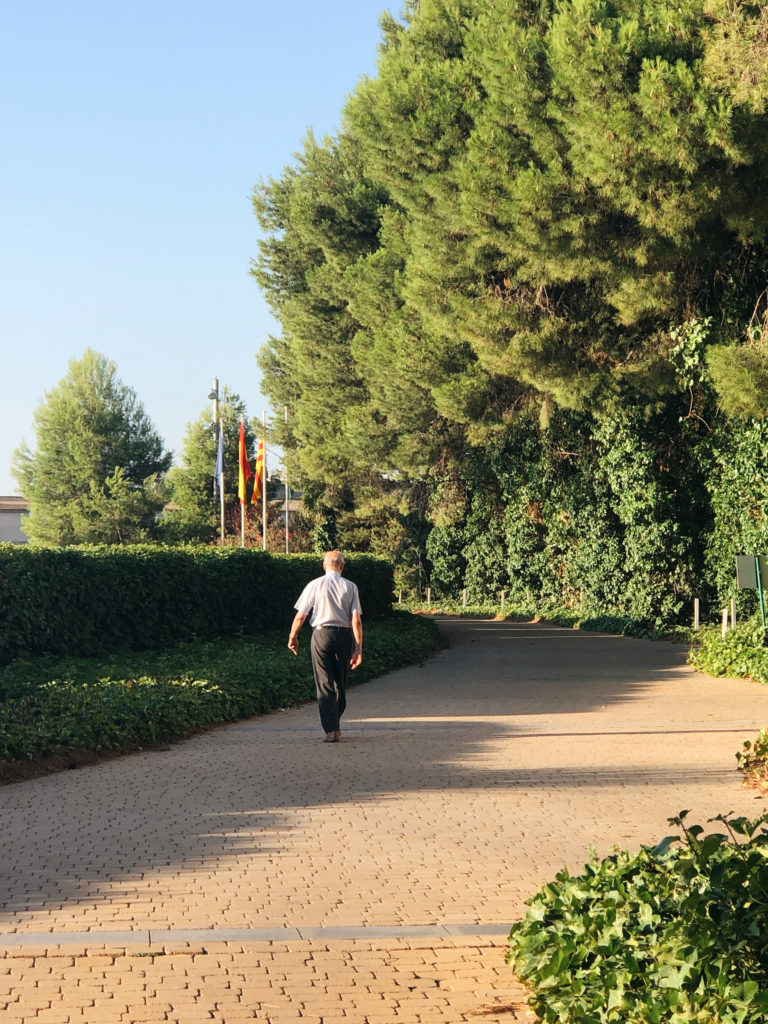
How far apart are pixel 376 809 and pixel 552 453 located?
27.4m

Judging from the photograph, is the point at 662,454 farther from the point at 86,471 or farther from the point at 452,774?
the point at 86,471

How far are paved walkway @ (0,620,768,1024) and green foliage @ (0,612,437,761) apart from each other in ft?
1.43

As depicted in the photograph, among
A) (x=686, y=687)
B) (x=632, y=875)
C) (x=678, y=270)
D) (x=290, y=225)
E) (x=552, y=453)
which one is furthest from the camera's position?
(x=290, y=225)

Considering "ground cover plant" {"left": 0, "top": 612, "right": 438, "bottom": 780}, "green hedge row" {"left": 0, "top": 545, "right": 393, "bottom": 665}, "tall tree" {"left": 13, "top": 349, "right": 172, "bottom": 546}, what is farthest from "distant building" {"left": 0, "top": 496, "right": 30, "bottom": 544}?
"ground cover plant" {"left": 0, "top": 612, "right": 438, "bottom": 780}

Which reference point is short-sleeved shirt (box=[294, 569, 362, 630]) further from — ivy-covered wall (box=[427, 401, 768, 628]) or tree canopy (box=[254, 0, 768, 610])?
ivy-covered wall (box=[427, 401, 768, 628])

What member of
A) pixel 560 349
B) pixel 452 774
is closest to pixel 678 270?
pixel 560 349

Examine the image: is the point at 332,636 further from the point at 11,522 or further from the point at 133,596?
the point at 11,522

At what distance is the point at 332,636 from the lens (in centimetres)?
1152

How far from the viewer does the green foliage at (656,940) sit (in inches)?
153

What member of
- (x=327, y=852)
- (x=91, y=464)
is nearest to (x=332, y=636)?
(x=327, y=852)

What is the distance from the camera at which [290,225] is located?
1857 inches

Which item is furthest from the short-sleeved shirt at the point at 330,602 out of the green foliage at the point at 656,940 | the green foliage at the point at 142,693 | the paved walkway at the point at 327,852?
the green foliage at the point at 656,940

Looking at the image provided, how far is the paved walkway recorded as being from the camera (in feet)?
15.2

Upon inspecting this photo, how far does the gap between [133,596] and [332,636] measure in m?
8.26
